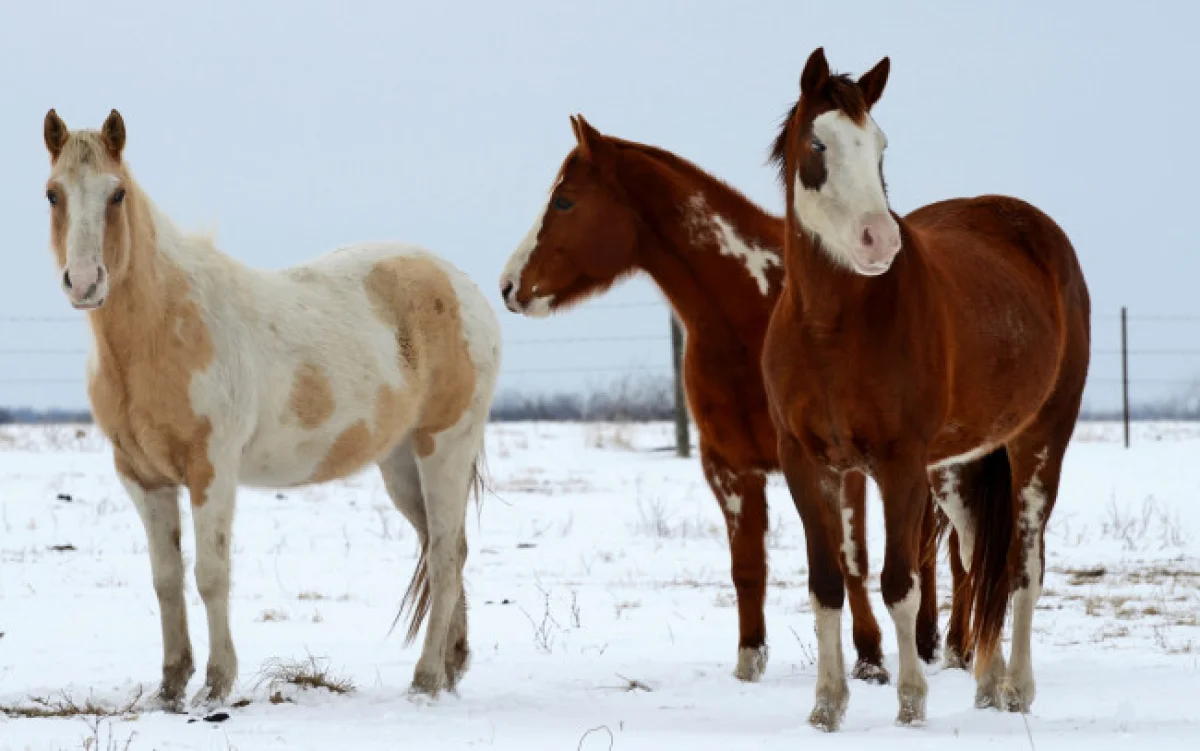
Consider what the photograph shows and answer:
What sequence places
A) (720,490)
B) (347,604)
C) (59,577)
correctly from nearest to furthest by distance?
(720,490) < (347,604) < (59,577)

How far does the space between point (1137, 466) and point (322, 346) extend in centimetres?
1541

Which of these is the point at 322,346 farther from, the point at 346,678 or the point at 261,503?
the point at 261,503

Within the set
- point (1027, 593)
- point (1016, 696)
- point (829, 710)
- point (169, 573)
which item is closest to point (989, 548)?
point (1027, 593)

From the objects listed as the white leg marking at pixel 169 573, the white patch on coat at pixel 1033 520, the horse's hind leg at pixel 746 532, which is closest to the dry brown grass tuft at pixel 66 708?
the white leg marking at pixel 169 573

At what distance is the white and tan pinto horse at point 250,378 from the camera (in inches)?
207

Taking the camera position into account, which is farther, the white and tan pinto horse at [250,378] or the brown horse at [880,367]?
the white and tan pinto horse at [250,378]

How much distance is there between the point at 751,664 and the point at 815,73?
2883 millimetres

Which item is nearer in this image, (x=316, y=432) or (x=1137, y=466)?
(x=316, y=432)

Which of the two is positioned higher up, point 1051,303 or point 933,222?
point 933,222

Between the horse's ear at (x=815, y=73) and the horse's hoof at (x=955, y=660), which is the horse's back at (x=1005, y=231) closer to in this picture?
the horse's ear at (x=815, y=73)

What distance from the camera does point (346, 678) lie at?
5.80 metres

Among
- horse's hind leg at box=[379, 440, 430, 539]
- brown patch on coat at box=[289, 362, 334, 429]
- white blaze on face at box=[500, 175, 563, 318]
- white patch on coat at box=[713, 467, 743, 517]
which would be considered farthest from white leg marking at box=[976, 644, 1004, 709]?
brown patch on coat at box=[289, 362, 334, 429]

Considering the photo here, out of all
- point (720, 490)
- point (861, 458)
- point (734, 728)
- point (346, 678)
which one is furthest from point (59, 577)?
point (861, 458)

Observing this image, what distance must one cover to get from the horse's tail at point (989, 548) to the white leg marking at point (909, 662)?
0.94 m
